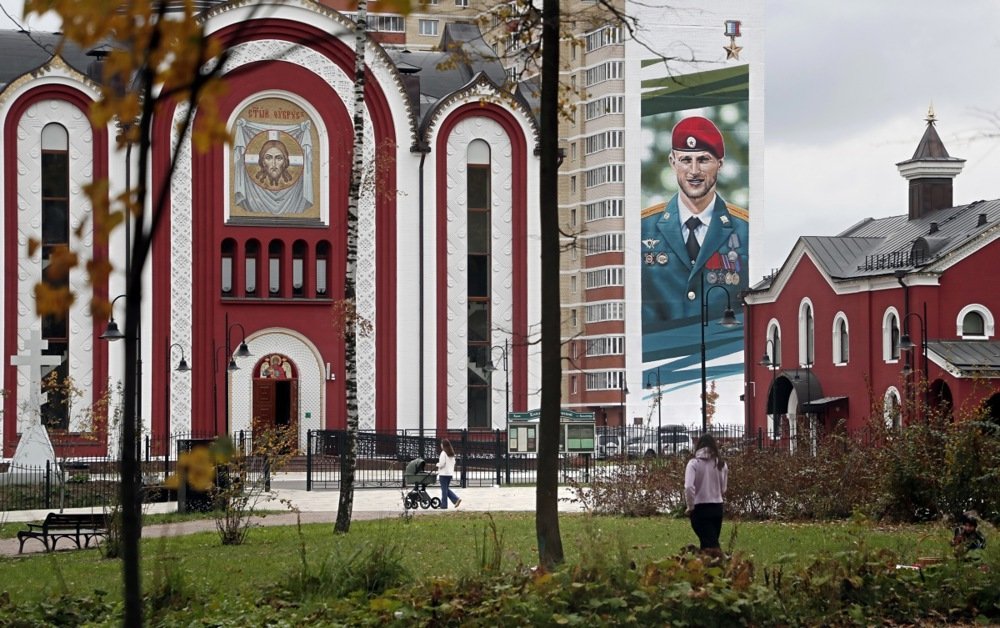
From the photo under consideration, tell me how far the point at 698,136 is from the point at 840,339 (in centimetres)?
4396

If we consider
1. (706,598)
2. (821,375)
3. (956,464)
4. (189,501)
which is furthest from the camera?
(821,375)

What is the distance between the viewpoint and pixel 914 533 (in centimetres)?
1867

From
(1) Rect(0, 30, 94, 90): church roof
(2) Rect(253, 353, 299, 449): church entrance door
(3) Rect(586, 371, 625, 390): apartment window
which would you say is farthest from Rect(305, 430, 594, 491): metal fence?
(3) Rect(586, 371, 625, 390): apartment window

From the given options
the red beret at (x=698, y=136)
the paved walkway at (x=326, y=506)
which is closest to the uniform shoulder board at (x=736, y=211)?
the red beret at (x=698, y=136)

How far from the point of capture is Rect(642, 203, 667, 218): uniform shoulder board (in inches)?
3659

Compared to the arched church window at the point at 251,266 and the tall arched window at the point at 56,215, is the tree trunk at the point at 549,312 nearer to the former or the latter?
the tall arched window at the point at 56,215

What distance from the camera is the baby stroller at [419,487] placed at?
97.2ft

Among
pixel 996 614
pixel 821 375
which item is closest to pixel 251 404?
pixel 821 375

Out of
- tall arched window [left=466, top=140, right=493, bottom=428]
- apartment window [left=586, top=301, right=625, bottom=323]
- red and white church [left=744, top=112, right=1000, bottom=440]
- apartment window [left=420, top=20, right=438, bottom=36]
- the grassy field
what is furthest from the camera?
apartment window [left=420, top=20, right=438, bottom=36]

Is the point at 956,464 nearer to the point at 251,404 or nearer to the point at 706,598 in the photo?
the point at 706,598

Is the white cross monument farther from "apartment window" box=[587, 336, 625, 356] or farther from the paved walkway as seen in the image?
"apartment window" box=[587, 336, 625, 356]

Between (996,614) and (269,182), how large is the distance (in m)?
39.5

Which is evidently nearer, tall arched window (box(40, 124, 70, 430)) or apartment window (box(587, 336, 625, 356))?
tall arched window (box(40, 124, 70, 430))

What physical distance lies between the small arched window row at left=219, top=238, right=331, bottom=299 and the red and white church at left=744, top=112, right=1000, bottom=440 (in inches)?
578
